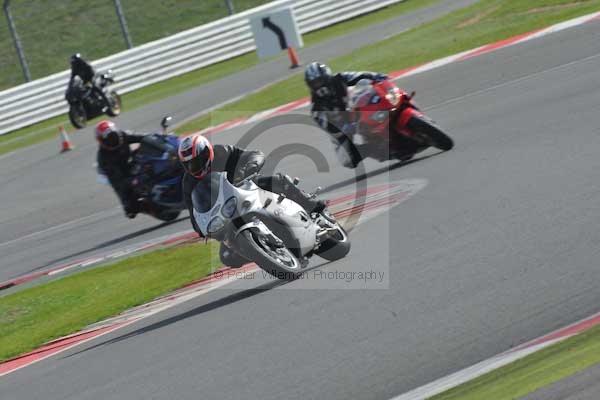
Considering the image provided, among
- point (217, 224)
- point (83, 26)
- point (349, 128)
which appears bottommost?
point (349, 128)

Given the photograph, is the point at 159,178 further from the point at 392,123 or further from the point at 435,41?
the point at 435,41

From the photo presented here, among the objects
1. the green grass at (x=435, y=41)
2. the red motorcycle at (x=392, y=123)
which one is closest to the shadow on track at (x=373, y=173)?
the red motorcycle at (x=392, y=123)

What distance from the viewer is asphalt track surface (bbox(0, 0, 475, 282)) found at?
570 inches

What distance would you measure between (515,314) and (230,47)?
22867mm

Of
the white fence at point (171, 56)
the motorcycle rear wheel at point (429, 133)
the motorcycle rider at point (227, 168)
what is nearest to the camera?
the motorcycle rider at point (227, 168)

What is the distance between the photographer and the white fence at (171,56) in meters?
26.4

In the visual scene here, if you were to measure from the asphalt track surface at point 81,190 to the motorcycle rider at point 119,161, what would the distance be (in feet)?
1.44

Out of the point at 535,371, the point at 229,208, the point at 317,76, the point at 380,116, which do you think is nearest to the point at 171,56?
the point at 317,76

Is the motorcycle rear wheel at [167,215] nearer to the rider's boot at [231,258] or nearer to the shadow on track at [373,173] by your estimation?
the shadow on track at [373,173]

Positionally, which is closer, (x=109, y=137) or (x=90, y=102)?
(x=109, y=137)

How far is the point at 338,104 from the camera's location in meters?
13.1

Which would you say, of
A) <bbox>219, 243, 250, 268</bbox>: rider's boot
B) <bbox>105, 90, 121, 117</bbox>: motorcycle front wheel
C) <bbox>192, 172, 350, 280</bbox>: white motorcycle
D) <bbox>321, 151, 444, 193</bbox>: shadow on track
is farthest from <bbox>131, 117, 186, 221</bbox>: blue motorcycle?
<bbox>105, 90, 121, 117</bbox>: motorcycle front wheel

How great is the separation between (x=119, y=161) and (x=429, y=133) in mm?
4392

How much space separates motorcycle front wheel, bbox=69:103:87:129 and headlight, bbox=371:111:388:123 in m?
12.8
